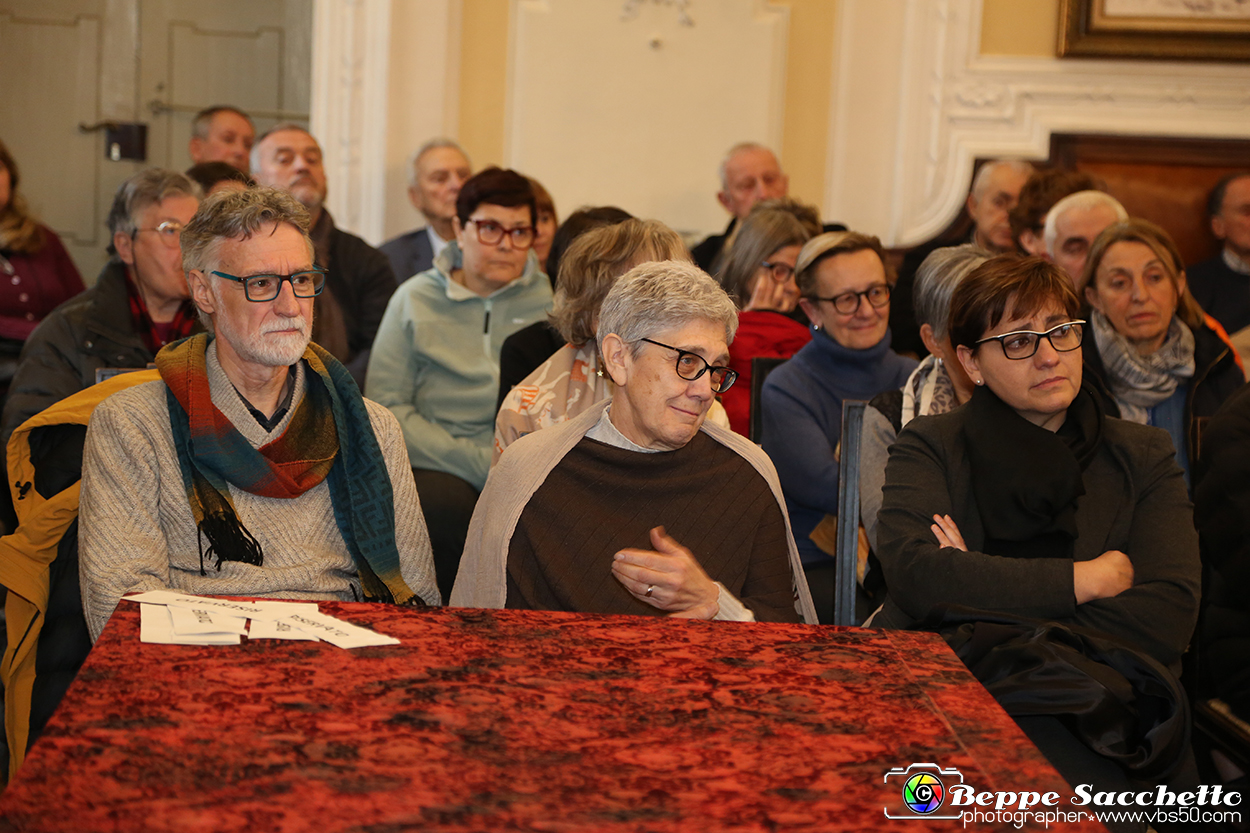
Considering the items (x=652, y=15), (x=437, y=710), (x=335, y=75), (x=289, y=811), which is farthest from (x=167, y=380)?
(x=652, y=15)

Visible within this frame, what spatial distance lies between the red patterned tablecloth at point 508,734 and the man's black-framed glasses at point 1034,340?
0.92 metres

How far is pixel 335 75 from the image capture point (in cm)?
535

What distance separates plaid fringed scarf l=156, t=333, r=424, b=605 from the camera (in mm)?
2076

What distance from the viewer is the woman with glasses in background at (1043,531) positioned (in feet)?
6.13

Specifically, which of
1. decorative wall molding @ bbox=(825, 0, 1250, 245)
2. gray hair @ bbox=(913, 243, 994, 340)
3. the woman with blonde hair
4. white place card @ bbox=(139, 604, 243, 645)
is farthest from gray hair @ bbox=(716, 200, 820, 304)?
the woman with blonde hair

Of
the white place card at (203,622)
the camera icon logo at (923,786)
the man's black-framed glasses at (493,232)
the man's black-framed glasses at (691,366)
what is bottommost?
the camera icon logo at (923,786)

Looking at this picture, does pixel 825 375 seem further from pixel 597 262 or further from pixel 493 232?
pixel 493 232

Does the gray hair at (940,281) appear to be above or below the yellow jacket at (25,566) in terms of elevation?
above

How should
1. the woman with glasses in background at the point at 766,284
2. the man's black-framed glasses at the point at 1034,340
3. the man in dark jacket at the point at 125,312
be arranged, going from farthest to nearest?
the woman with glasses in background at the point at 766,284 < the man in dark jacket at the point at 125,312 < the man's black-framed glasses at the point at 1034,340

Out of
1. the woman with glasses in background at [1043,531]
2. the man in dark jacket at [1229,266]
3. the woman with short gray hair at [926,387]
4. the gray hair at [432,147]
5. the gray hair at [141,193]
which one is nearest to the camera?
the woman with glasses in background at [1043,531]

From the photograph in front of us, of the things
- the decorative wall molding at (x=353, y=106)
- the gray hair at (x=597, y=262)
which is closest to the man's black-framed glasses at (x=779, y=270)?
the gray hair at (x=597, y=262)

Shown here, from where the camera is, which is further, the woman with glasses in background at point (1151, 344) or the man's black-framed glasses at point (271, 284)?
the woman with glasses in background at point (1151, 344)

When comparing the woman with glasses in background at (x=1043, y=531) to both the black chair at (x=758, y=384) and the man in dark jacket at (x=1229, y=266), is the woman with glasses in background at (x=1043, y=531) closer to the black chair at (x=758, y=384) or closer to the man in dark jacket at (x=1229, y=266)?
the black chair at (x=758, y=384)

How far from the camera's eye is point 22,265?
14.5 ft
